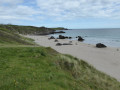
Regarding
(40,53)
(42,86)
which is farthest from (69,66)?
(42,86)

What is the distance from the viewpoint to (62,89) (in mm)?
4984

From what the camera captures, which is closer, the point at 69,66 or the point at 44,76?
the point at 44,76

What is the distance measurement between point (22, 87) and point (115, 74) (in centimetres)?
1211

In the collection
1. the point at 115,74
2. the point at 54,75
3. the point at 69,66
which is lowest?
the point at 115,74

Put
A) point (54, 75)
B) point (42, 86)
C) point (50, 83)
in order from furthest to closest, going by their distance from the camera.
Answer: point (54, 75)
point (50, 83)
point (42, 86)

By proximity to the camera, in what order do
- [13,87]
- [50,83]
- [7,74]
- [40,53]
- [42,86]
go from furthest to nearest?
[40,53], [7,74], [50,83], [42,86], [13,87]

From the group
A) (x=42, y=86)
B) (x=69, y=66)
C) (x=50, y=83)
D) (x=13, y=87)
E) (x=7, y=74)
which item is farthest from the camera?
(x=69, y=66)

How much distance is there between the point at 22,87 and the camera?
4672 millimetres

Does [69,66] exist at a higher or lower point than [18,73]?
lower

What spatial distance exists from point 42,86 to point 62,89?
86 cm

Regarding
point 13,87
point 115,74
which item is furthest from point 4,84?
point 115,74

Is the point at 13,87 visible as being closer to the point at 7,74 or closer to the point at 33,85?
the point at 33,85

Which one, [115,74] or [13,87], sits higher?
[13,87]

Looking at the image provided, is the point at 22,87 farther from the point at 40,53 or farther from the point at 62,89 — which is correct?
the point at 40,53
